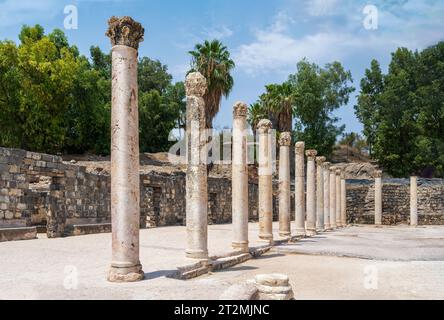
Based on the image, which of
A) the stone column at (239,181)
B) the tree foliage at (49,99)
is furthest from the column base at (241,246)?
the tree foliage at (49,99)

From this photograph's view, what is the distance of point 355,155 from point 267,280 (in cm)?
6181

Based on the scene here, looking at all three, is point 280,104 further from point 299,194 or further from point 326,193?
point 299,194

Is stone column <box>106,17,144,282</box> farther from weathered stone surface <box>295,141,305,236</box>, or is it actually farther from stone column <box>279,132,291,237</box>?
weathered stone surface <box>295,141,305,236</box>

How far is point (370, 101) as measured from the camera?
56750mm

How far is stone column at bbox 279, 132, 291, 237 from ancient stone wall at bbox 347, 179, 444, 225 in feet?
87.4

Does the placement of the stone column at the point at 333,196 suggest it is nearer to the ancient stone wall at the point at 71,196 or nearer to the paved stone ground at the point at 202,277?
the ancient stone wall at the point at 71,196

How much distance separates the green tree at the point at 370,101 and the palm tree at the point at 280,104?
45.9ft

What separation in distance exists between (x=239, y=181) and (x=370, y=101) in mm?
48341

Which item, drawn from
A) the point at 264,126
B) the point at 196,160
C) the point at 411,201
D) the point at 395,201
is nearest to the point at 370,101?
the point at 395,201

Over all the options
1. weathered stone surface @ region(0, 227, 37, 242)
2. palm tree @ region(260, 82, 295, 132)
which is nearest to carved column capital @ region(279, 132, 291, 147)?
weathered stone surface @ region(0, 227, 37, 242)

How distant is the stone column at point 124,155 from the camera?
7.42 metres

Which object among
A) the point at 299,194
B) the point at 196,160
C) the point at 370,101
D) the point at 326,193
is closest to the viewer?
the point at 196,160

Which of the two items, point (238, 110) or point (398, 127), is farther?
point (398, 127)
